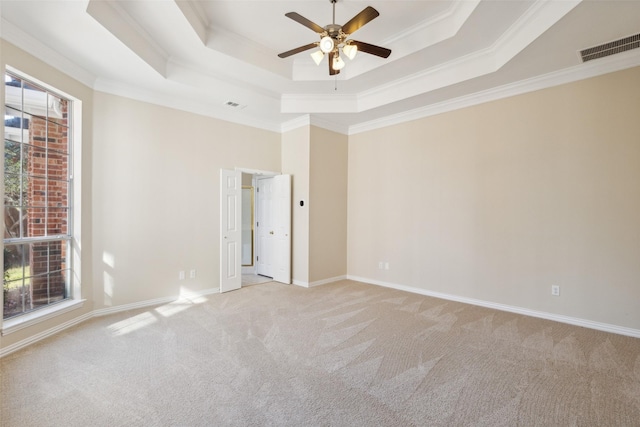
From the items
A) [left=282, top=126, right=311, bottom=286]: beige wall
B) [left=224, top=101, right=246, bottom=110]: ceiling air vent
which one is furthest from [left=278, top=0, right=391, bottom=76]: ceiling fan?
[left=282, top=126, right=311, bottom=286]: beige wall

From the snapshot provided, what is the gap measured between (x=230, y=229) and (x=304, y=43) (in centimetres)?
315

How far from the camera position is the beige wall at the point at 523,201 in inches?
135

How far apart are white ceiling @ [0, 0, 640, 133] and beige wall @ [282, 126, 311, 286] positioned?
0.80 metres

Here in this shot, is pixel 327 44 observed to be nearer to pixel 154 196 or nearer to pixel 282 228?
pixel 154 196

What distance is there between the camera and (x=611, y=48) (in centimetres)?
321

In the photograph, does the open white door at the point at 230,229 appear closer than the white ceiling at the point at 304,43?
No

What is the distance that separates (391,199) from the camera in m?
5.49

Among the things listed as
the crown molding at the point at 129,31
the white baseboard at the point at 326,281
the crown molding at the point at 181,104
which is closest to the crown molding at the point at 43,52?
the crown molding at the point at 181,104

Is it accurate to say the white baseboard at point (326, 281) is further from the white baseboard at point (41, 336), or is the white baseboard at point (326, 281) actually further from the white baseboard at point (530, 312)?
the white baseboard at point (41, 336)

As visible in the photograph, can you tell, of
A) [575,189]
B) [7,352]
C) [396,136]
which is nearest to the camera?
[7,352]

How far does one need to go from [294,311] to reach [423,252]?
2427mm

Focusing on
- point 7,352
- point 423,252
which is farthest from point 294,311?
point 7,352

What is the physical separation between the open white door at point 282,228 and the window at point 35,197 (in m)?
3.17

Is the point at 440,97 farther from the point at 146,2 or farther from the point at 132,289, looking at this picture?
the point at 132,289
